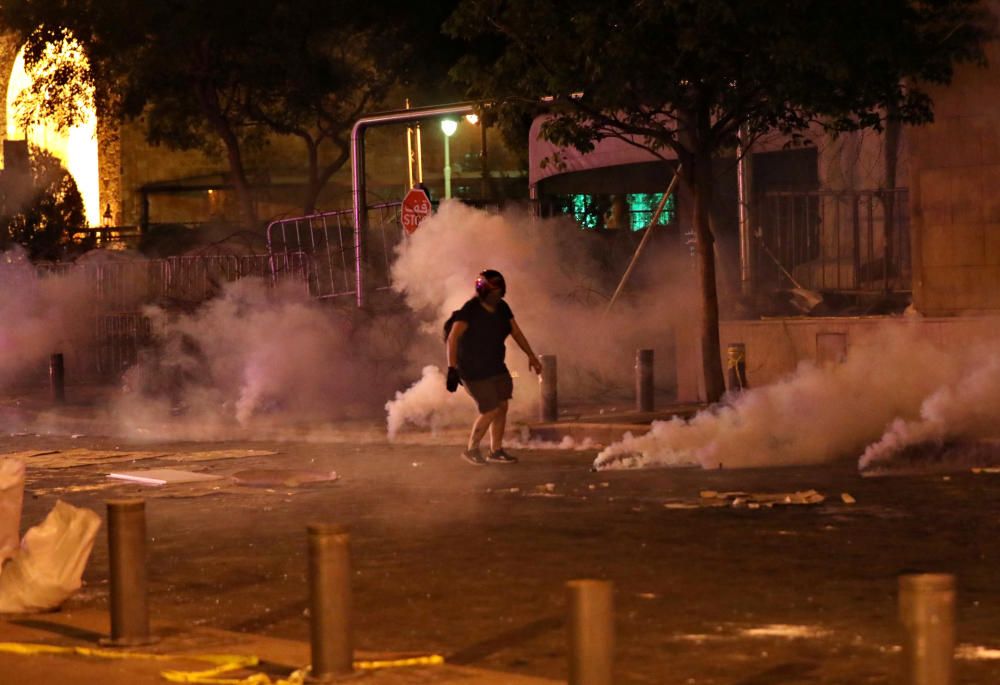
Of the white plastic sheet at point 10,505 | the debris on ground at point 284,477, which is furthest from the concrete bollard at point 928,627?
the debris on ground at point 284,477

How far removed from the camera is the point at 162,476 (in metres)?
14.3

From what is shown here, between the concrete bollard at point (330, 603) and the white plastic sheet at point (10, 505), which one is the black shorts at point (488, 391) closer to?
the white plastic sheet at point (10, 505)

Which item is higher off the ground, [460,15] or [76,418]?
[460,15]

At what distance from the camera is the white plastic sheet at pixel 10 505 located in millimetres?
8312

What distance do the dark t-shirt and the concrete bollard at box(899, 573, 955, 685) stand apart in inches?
405

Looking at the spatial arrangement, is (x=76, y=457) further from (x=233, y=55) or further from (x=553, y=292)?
(x=233, y=55)

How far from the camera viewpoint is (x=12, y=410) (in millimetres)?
23969

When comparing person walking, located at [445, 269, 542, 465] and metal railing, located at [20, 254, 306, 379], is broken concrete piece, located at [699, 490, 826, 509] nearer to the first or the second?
person walking, located at [445, 269, 542, 465]

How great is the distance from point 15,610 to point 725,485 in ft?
20.6

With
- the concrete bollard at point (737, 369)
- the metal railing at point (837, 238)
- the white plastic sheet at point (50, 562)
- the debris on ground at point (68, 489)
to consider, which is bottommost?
the debris on ground at point (68, 489)

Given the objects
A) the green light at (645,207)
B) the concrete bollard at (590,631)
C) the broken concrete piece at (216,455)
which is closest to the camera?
the concrete bollard at (590,631)

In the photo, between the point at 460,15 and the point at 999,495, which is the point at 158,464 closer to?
the point at 460,15

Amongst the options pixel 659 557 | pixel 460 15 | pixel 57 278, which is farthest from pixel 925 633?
pixel 57 278

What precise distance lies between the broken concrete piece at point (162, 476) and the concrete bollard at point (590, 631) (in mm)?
9263
